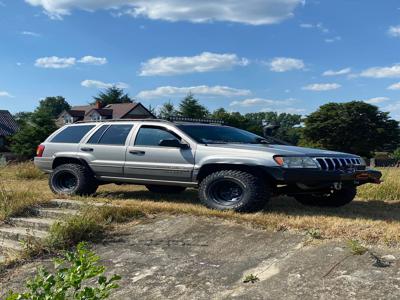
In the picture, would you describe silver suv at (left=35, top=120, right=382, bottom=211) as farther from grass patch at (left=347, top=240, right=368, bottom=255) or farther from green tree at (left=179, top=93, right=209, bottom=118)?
green tree at (left=179, top=93, right=209, bottom=118)


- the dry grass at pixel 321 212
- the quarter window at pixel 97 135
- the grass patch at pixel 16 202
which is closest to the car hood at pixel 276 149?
the dry grass at pixel 321 212

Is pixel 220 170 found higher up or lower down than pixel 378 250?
higher up

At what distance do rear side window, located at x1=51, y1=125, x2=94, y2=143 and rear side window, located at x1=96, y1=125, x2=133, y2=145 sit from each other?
1.47 ft

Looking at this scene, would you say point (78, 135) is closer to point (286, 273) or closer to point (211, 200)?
point (211, 200)

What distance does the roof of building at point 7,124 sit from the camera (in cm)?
6272

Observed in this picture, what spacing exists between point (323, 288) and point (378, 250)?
0.94 meters

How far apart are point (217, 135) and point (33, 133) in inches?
1542

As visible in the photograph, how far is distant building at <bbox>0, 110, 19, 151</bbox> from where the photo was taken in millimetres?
61312

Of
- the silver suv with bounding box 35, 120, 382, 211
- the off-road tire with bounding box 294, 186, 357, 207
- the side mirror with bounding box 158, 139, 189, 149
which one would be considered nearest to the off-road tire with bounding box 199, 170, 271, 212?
the silver suv with bounding box 35, 120, 382, 211

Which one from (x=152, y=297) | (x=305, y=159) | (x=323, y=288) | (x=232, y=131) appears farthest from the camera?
(x=232, y=131)

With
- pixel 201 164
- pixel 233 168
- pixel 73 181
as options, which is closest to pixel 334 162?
pixel 233 168

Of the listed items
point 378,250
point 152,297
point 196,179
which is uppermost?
point 196,179

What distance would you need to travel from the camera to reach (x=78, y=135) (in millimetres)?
8484

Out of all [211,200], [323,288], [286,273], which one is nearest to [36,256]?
[211,200]
